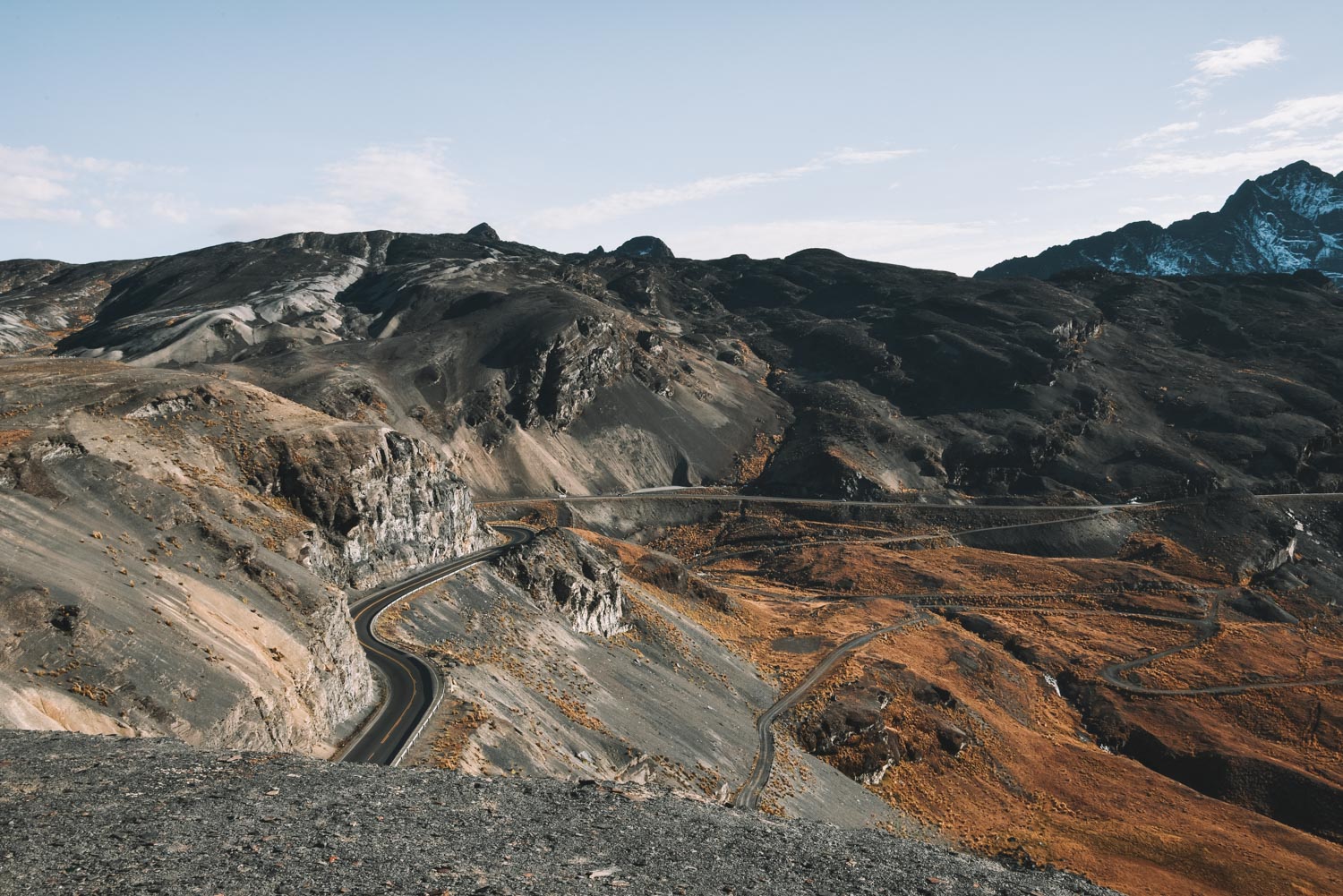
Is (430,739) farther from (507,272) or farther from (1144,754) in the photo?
(507,272)

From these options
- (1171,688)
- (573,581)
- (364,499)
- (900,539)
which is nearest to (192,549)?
(364,499)

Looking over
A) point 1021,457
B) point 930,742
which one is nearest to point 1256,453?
point 1021,457

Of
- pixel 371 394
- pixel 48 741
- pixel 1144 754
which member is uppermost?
pixel 371 394

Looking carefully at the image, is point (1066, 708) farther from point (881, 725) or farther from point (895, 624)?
point (881, 725)

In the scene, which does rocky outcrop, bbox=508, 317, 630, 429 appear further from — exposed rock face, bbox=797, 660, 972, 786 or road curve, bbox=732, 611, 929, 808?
exposed rock face, bbox=797, 660, 972, 786

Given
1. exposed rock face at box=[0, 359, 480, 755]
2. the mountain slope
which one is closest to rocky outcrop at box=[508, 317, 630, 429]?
the mountain slope

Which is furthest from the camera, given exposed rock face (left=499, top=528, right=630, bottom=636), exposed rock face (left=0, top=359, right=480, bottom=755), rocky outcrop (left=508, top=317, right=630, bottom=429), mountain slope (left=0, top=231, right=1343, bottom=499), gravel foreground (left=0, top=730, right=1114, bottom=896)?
rocky outcrop (left=508, top=317, right=630, bottom=429)
